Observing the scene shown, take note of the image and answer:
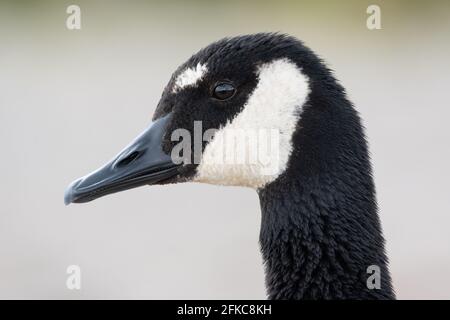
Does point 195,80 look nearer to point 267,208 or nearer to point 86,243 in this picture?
point 267,208

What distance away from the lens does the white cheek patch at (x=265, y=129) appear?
4164 millimetres

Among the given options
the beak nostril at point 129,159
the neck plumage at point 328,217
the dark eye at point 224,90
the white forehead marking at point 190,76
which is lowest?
the neck plumage at point 328,217

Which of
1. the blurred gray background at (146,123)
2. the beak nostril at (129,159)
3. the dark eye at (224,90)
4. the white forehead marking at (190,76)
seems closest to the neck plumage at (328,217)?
the dark eye at (224,90)

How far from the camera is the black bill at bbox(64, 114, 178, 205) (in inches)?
170

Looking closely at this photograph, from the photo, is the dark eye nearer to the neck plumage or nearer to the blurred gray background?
the neck plumage

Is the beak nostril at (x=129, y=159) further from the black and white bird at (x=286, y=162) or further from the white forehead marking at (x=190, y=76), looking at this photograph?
the white forehead marking at (x=190, y=76)

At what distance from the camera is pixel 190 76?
432cm

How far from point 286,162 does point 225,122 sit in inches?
13.4

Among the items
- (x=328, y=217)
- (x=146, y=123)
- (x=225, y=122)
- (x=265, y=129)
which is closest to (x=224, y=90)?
(x=225, y=122)

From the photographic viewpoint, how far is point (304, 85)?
416 centimetres

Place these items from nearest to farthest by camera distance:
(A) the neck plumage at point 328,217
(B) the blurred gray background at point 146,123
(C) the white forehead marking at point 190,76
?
(A) the neck plumage at point 328,217
(C) the white forehead marking at point 190,76
(B) the blurred gray background at point 146,123

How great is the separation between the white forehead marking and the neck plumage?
1.59ft

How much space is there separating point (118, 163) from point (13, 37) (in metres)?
11.0

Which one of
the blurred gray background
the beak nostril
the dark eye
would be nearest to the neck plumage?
the dark eye
